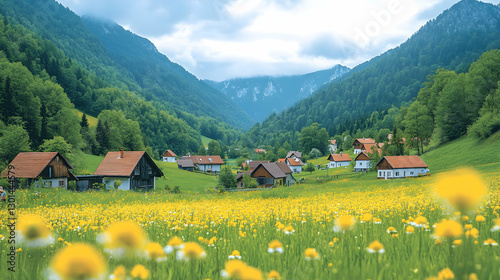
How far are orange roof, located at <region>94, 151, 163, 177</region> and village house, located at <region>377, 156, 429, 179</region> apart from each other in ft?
145

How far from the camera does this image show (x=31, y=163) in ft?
135

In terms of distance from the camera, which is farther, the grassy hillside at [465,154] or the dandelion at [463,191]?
the grassy hillside at [465,154]

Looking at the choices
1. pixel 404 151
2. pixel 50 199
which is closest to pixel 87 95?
pixel 404 151

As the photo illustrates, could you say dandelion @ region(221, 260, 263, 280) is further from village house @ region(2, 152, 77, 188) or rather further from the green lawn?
the green lawn

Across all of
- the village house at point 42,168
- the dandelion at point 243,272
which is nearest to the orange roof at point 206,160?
the village house at point 42,168

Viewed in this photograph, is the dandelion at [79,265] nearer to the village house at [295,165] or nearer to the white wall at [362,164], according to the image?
the white wall at [362,164]

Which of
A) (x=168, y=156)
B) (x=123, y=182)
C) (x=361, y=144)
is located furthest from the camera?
(x=168, y=156)

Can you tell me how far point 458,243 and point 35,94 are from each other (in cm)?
9583

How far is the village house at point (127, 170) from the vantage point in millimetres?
46344

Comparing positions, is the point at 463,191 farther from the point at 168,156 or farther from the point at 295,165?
the point at 168,156

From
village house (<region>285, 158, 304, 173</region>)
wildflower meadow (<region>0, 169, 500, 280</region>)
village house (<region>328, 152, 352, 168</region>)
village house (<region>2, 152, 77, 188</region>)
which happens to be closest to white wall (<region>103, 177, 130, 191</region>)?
village house (<region>2, 152, 77, 188</region>)

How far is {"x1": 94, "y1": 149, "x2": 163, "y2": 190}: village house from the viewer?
46.3 m

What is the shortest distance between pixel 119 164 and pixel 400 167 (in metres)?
49.8

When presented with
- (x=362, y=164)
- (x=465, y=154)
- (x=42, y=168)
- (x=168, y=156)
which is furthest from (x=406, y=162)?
(x=168, y=156)
